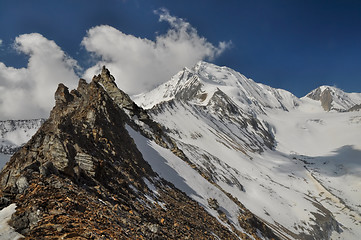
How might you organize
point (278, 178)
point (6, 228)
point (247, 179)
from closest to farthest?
point (6, 228), point (247, 179), point (278, 178)

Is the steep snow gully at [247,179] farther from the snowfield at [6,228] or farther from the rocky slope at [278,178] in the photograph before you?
the snowfield at [6,228]

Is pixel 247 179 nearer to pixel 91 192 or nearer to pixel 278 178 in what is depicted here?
pixel 278 178

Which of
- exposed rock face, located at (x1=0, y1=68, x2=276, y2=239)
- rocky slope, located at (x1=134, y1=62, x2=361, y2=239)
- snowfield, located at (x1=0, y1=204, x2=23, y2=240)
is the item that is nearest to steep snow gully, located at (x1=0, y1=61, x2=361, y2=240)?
rocky slope, located at (x1=134, y1=62, x2=361, y2=239)

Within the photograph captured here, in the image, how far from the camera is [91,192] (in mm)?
12234

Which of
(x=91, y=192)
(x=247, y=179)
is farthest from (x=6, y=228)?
(x=247, y=179)

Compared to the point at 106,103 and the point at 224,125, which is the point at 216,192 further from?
the point at 224,125

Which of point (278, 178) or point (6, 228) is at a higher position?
point (278, 178)

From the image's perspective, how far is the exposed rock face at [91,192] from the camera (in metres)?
8.82

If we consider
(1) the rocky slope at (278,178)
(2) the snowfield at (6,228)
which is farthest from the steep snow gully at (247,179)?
(2) the snowfield at (6,228)

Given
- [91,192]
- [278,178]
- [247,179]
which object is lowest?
[91,192]

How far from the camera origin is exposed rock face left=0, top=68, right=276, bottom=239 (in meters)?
8.82

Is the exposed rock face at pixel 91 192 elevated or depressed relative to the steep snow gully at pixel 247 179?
depressed

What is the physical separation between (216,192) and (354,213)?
73.9 m

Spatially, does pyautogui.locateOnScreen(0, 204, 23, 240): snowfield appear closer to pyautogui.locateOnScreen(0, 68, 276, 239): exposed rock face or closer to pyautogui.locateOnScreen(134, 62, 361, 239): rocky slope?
pyautogui.locateOnScreen(0, 68, 276, 239): exposed rock face
